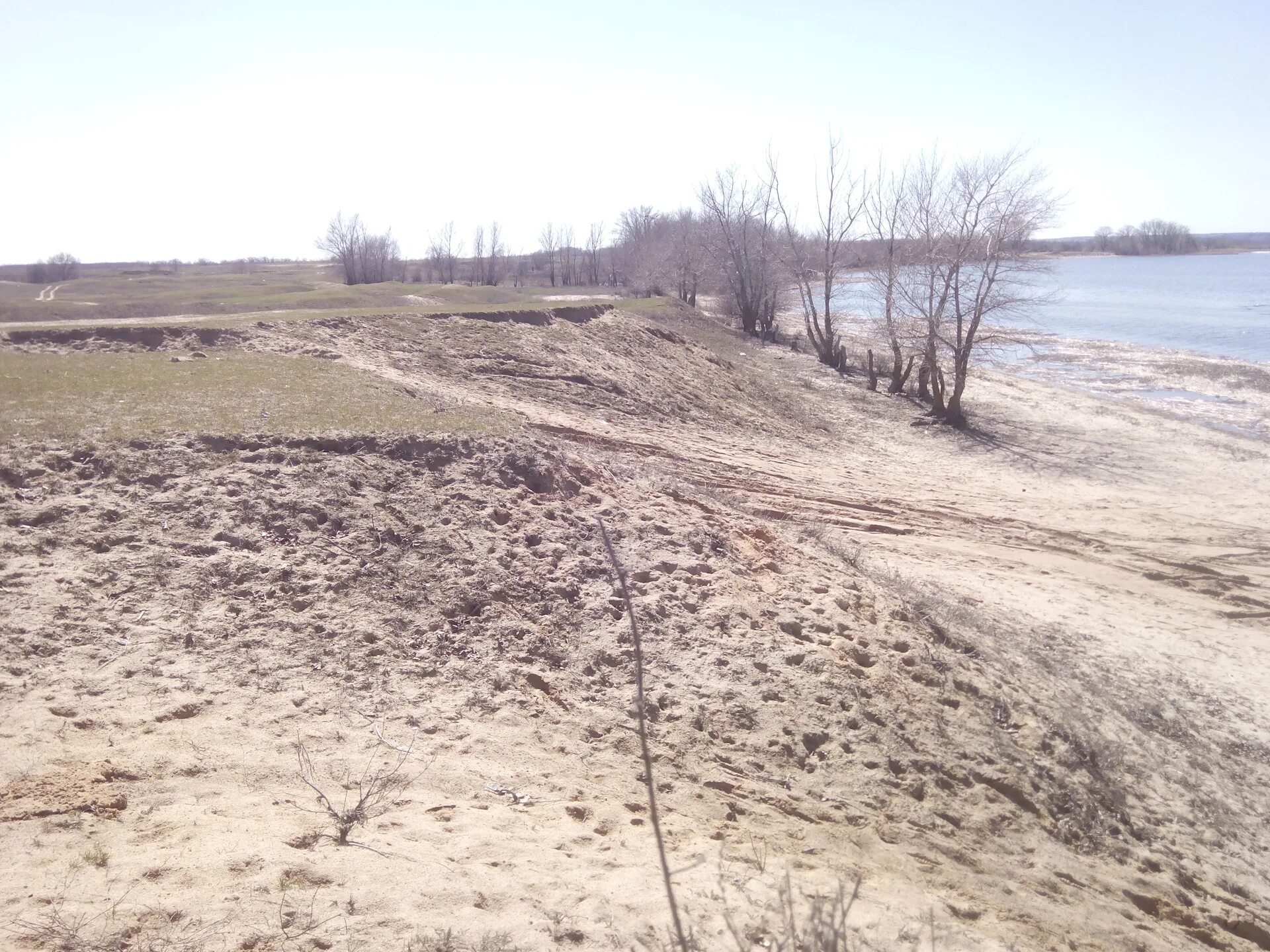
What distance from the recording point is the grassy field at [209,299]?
2156 cm

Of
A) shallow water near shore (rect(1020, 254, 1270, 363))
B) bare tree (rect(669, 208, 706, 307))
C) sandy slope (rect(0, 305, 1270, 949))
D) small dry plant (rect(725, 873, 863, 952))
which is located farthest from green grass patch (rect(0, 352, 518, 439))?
bare tree (rect(669, 208, 706, 307))

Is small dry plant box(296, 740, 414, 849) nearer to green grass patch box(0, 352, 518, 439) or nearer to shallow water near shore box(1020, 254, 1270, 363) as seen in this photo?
green grass patch box(0, 352, 518, 439)

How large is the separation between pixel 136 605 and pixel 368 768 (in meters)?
2.65

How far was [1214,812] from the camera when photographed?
7211 millimetres

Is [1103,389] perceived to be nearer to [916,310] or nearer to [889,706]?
[916,310]

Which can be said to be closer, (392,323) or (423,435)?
(423,435)

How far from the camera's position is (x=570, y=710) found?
6719 mm

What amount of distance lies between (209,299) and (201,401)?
80.8 feet

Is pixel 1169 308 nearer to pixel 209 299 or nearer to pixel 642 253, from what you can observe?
pixel 642 253

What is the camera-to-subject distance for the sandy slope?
4430 mm

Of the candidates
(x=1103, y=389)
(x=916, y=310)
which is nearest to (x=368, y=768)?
(x=916, y=310)

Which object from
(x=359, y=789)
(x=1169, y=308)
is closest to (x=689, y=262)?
(x=1169, y=308)

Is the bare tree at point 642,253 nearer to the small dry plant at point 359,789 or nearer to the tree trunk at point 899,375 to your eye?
the tree trunk at point 899,375

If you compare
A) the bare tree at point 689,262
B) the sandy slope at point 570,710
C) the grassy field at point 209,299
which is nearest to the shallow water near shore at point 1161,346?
the bare tree at point 689,262
